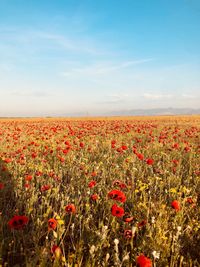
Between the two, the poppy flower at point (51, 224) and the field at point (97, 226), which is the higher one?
the poppy flower at point (51, 224)

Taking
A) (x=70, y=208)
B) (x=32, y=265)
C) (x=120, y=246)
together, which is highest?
(x=70, y=208)

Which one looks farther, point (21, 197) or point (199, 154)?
point (199, 154)

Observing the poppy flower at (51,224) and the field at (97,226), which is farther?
the field at (97,226)

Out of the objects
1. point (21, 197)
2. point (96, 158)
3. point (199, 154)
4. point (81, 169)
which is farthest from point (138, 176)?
point (199, 154)

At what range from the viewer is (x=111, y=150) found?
9.04 meters

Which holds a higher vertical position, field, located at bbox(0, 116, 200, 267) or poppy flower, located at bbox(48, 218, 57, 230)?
poppy flower, located at bbox(48, 218, 57, 230)

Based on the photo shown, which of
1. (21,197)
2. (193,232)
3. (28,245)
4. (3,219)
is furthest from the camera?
(21,197)

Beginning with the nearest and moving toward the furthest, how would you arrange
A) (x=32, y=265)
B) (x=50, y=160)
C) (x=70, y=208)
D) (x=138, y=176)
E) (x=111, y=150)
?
(x=32, y=265), (x=70, y=208), (x=138, y=176), (x=50, y=160), (x=111, y=150)

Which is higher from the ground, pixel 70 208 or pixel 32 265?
pixel 70 208

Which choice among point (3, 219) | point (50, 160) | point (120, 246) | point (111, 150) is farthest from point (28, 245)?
point (111, 150)

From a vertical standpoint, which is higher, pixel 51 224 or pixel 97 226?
pixel 51 224

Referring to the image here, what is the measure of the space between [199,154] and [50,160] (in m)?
4.74

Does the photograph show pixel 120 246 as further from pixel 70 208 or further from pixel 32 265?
pixel 32 265

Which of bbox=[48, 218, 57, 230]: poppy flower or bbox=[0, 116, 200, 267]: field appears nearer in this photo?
bbox=[48, 218, 57, 230]: poppy flower
